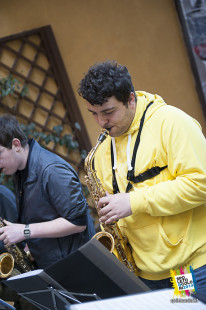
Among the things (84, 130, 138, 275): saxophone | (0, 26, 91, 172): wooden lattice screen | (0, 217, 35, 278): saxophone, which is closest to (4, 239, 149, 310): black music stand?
(84, 130, 138, 275): saxophone

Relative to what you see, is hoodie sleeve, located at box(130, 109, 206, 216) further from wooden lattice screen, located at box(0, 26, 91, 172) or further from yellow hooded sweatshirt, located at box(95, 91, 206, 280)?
wooden lattice screen, located at box(0, 26, 91, 172)

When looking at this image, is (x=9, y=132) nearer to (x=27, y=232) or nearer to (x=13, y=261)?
(x=27, y=232)

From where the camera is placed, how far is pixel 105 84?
1.82m

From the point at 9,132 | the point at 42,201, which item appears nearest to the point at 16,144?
the point at 9,132

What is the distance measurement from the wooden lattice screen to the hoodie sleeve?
10.9 feet

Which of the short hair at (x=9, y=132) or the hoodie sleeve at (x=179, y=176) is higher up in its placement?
the short hair at (x=9, y=132)

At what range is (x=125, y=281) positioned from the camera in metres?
1.45

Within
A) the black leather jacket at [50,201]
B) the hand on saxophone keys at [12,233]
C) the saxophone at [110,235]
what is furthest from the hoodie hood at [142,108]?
the hand on saxophone keys at [12,233]

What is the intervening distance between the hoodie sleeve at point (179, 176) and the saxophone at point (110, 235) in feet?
1.16

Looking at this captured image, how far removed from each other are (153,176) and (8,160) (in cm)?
A: 84

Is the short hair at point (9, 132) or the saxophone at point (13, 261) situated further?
the saxophone at point (13, 261)

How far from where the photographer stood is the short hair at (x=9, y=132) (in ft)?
7.56
